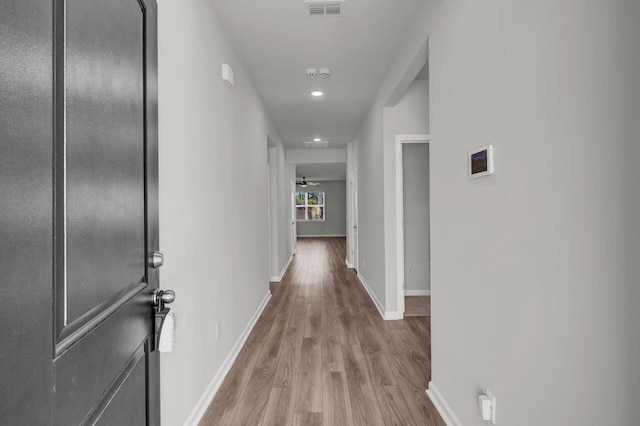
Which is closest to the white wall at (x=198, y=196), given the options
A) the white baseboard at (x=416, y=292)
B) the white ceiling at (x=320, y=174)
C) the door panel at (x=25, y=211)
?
the door panel at (x=25, y=211)

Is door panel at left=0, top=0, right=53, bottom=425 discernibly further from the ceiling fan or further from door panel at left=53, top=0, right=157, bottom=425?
the ceiling fan

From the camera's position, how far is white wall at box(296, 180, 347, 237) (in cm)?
1530

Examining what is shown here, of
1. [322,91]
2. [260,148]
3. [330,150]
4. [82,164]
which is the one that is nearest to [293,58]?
[322,91]

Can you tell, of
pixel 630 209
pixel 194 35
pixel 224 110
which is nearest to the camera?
pixel 630 209

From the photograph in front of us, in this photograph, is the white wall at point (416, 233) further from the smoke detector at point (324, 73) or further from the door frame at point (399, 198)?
the smoke detector at point (324, 73)

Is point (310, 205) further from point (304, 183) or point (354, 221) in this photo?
point (354, 221)

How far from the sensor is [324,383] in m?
2.44

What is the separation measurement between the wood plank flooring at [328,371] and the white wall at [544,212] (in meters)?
0.48

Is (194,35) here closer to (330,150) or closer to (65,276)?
(65,276)

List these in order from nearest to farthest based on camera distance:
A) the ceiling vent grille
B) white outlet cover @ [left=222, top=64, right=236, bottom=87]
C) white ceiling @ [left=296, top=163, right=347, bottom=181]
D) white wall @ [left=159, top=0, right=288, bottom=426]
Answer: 1. white wall @ [left=159, top=0, right=288, bottom=426]
2. white outlet cover @ [left=222, top=64, right=236, bottom=87]
3. the ceiling vent grille
4. white ceiling @ [left=296, top=163, right=347, bottom=181]

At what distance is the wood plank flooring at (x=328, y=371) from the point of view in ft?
6.79

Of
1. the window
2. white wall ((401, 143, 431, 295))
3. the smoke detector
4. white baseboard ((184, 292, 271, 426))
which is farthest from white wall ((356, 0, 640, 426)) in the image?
the window

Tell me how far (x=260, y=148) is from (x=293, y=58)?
1.27 m

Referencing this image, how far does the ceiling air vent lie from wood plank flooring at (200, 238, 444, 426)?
256 cm
